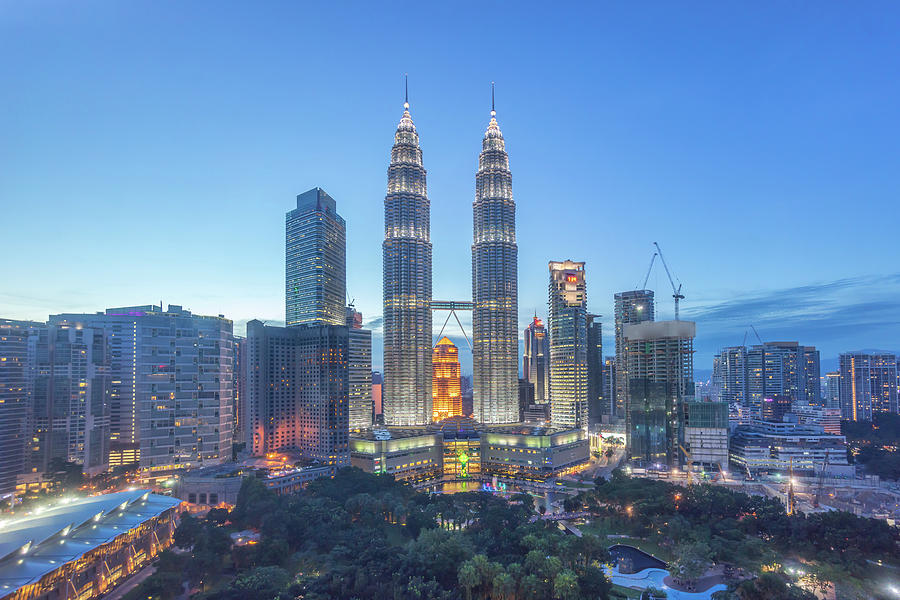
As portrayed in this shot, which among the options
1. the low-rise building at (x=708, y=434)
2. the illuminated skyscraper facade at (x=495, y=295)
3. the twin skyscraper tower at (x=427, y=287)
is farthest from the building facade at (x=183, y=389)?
the low-rise building at (x=708, y=434)

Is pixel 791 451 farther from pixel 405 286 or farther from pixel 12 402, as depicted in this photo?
pixel 12 402

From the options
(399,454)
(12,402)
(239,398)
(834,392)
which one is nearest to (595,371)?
(834,392)

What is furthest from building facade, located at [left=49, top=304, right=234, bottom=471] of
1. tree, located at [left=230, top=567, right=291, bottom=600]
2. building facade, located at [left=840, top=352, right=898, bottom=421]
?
building facade, located at [left=840, top=352, right=898, bottom=421]

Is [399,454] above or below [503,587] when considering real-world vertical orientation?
below

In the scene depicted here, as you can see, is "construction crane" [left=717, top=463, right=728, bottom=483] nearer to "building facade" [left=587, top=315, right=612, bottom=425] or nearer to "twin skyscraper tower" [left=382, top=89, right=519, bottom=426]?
"twin skyscraper tower" [left=382, top=89, right=519, bottom=426]

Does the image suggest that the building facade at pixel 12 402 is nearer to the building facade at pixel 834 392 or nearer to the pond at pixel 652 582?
A: the pond at pixel 652 582

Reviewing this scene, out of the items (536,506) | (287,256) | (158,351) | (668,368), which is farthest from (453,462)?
(287,256)
